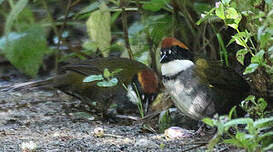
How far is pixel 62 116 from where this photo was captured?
4094 mm

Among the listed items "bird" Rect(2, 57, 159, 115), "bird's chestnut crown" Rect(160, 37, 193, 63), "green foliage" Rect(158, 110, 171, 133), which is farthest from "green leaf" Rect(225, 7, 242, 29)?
"bird" Rect(2, 57, 159, 115)

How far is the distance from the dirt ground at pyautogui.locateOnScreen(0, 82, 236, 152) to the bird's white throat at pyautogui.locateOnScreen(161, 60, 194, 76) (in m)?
0.44

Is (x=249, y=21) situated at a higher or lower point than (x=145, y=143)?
higher

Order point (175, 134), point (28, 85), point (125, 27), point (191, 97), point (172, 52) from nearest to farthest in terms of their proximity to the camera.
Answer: point (175, 134), point (191, 97), point (172, 52), point (125, 27), point (28, 85)

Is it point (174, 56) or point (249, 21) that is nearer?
point (249, 21)

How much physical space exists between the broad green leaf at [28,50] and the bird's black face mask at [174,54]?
1642mm

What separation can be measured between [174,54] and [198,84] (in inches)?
12.5

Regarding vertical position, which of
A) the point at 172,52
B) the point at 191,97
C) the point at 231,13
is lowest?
the point at 191,97

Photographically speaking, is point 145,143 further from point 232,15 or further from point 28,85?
point 28,85

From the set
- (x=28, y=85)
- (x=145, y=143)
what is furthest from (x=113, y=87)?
(x=145, y=143)

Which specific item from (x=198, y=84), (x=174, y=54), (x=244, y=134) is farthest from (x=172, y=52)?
(x=244, y=134)

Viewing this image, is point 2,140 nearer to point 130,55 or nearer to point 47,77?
point 130,55

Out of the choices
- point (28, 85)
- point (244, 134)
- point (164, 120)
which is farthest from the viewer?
point (28, 85)

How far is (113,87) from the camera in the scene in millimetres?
4844
